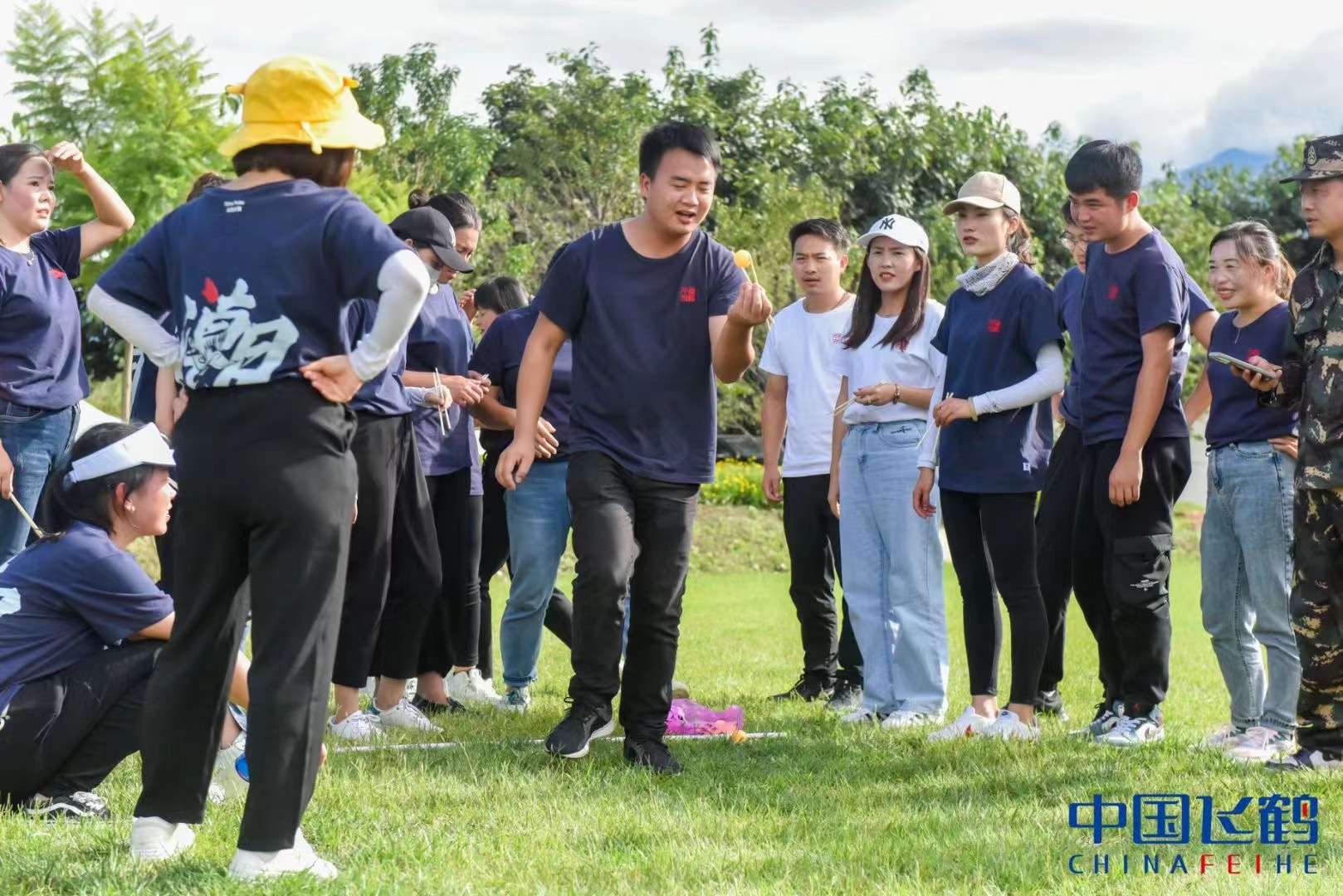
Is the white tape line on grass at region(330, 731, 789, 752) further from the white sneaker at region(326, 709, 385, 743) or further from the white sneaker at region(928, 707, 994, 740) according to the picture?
the white sneaker at region(928, 707, 994, 740)

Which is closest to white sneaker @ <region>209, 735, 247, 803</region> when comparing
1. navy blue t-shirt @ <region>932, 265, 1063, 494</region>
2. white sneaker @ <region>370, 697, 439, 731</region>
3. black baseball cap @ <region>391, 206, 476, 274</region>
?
white sneaker @ <region>370, 697, 439, 731</region>

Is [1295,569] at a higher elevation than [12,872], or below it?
higher

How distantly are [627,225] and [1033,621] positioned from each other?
2.42 m

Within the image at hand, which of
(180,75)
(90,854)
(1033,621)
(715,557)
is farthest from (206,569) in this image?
(180,75)

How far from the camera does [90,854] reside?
423 centimetres

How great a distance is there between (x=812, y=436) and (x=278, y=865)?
4.76 metres

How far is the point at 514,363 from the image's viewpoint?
7.83 meters

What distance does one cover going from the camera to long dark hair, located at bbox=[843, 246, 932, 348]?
7352 millimetres

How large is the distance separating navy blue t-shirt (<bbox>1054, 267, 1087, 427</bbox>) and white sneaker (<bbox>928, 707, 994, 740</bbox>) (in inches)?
57.3

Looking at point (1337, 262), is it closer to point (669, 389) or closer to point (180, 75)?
point (669, 389)

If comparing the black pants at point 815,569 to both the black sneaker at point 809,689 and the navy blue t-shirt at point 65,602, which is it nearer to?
the black sneaker at point 809,689

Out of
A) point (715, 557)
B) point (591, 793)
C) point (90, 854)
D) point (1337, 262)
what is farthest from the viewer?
point (715, 557)

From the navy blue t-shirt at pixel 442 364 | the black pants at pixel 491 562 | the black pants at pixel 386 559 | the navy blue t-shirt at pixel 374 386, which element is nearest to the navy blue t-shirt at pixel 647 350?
the navy blue t-shirt at pixel 374 386

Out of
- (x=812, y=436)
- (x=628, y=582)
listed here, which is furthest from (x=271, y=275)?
(x=812, y=436)
